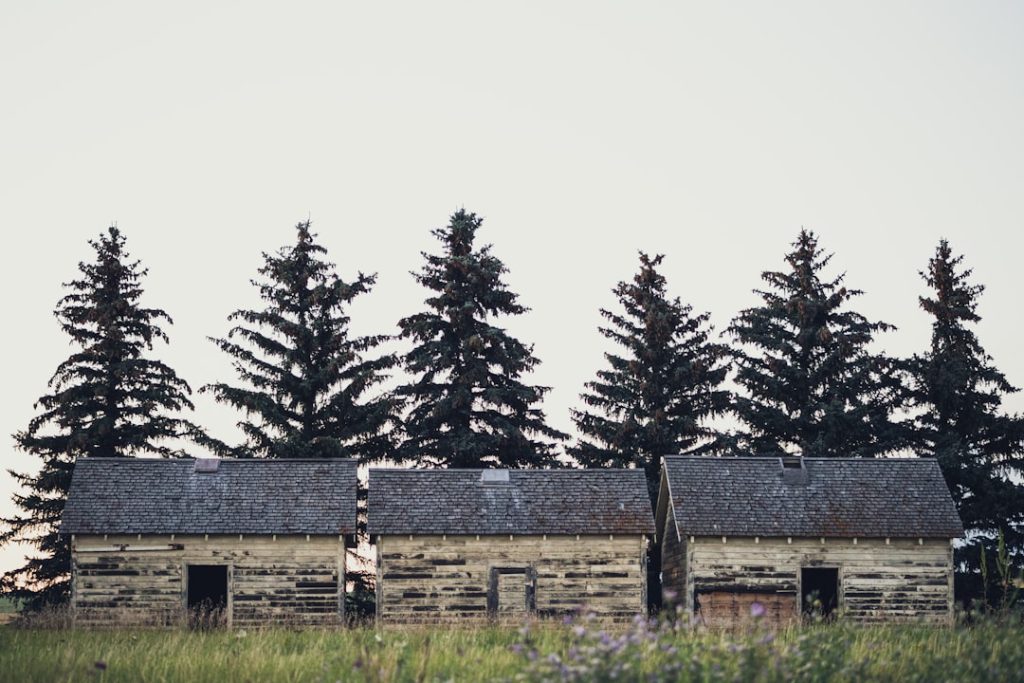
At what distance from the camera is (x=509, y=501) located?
3162 cm

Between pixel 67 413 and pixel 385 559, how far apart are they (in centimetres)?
1387

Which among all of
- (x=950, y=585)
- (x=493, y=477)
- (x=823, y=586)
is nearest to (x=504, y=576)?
(x=493, y=477)

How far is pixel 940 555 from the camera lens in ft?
102

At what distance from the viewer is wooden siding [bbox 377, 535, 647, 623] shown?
30.1 m

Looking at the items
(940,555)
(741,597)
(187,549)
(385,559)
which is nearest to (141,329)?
(187,549)

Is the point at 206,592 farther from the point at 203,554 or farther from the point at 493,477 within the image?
the point at 493,477

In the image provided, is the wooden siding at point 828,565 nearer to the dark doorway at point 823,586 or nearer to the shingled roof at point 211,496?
the dark doorway at point 823,586

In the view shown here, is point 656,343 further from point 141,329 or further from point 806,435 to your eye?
point 141,329

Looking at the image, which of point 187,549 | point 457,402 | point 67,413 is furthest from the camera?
point 457,402

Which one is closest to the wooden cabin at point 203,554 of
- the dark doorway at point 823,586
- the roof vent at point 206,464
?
the roof vent at point 206,464

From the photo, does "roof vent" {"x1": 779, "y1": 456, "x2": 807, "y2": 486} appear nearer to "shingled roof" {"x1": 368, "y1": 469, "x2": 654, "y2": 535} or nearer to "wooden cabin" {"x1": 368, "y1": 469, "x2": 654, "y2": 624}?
"shingled roof" {"x1": 368, "y1": 469, "x2": 654, "y2": 535}

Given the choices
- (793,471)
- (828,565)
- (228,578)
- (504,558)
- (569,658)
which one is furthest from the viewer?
(793,471)

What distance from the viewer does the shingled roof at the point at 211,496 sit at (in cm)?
3022

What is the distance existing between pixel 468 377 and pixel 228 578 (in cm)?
1372
